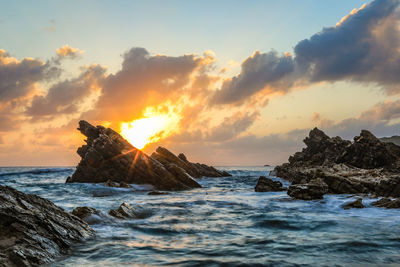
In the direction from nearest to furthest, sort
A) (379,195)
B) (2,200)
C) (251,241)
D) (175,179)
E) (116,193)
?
(2,200), (251,241), (379,195), (116,193), (175,179)

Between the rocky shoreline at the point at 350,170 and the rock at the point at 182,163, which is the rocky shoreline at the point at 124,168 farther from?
the rocky shoreline at the point at 350,170

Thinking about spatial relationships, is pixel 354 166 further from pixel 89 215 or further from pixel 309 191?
pixel 89 215

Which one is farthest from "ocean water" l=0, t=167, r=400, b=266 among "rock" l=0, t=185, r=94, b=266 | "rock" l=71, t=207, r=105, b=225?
"rock" l=0, t=185, r=94, b=266

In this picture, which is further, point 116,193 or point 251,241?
point 116,193

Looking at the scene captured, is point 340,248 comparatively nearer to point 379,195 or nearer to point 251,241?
point 251,241

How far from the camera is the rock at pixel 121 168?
3684cm

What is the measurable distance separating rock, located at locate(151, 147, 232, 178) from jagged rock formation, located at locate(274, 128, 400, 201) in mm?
18719

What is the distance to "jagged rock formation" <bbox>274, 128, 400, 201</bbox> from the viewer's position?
72.6ft

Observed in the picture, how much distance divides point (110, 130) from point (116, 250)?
122 ft

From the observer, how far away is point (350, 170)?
97.8 ft

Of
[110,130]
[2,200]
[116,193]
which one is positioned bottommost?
[116,193]

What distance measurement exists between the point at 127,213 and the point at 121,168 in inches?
1011

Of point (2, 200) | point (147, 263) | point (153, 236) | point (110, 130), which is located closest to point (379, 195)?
point (153, 236)

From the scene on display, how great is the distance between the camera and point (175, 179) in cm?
3694
